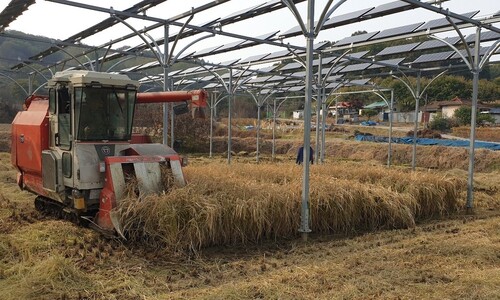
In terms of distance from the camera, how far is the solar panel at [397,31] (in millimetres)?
11881

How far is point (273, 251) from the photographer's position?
6.75 meters

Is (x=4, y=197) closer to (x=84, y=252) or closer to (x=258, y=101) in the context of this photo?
(x=84, y=252)

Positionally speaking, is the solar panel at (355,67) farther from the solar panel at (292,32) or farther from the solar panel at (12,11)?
the solar panel at (12,11)

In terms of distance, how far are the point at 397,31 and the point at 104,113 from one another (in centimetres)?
883

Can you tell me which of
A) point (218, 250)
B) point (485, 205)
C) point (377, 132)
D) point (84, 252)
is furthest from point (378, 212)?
point (377, 132)

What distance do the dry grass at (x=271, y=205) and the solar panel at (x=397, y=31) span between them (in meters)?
4.18

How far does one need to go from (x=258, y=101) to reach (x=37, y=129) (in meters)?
15.5

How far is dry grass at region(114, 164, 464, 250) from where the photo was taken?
253 inches

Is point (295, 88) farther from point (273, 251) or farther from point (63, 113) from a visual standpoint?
point (273, 251)

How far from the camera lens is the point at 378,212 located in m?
8.57

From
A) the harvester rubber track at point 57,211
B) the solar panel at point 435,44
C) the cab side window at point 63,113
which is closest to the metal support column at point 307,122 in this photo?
the harvester rubber track at point 57,211

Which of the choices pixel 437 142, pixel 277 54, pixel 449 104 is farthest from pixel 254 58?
pixel 449 104

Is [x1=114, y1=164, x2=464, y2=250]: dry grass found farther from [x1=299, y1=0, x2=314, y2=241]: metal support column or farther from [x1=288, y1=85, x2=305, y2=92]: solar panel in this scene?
[x1=288, y1=85, x2=305, y2=92]: solar panel

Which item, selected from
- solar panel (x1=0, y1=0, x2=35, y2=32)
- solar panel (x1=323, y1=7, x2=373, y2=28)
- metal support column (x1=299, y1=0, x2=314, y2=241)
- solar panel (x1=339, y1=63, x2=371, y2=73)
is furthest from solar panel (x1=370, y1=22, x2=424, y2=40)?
solar panel (x1=0, y1=0, x2=35, y2=32)
